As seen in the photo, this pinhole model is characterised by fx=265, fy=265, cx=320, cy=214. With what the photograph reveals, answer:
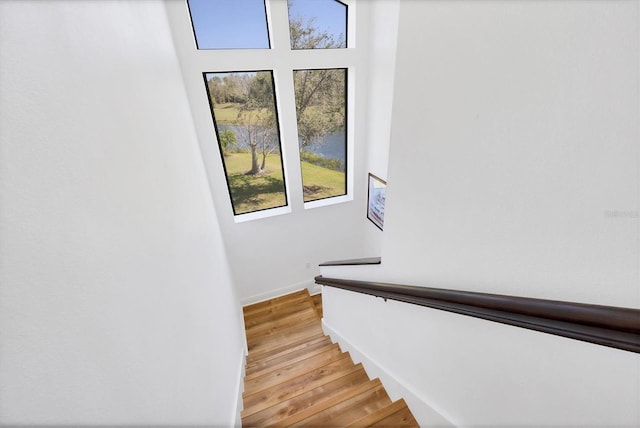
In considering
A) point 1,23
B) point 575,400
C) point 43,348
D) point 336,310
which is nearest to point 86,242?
point 43,348

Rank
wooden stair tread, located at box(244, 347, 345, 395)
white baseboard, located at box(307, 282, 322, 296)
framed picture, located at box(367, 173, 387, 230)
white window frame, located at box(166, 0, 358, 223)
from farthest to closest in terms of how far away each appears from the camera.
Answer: white baseboard, located at box(307, 282, 322, 296) < framed picture, located at box(367, 173, 387, 230) < white window frame, located at box(166, 0, 358, 223) < wooden stair tread, located at box(244, 347, 345, 395)

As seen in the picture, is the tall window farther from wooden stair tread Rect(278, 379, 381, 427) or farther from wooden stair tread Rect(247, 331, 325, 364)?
wooden stair tread Rect(278, 379, 381, 427)

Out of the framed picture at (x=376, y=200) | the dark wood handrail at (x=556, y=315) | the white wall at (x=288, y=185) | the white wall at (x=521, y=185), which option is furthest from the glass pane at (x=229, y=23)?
the dark wood handrail at (x=556, y=315)

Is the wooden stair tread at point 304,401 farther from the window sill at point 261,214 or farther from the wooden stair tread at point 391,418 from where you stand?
the window sill at point 261,214

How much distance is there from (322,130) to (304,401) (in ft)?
9.57

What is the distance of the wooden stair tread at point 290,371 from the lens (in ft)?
7.24

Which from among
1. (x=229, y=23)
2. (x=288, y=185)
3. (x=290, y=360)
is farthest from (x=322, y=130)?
(x=290, y=360)

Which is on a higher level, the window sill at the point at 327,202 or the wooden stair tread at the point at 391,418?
the window sill at the point at 327,202

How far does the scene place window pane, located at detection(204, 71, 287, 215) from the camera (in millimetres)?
2982

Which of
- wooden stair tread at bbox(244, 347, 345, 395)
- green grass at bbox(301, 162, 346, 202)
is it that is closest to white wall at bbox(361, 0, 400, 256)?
green grass at bbox(301, 162, 346, 202)

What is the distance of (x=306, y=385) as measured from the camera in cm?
202

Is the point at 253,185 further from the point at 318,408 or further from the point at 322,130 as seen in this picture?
the point at 318,408

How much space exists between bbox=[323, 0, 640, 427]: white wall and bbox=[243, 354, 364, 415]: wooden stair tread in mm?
1034

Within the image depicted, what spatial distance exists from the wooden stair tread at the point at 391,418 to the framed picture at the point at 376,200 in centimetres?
240
